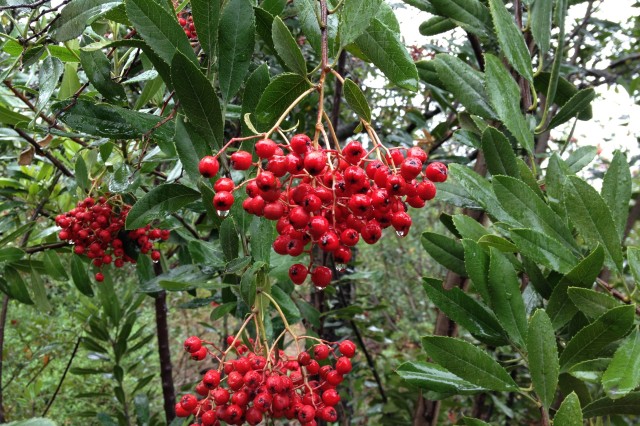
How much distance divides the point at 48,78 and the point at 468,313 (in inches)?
34.1

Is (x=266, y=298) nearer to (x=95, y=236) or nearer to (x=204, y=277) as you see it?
(x=204, y=277)

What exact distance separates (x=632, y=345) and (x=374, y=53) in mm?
565

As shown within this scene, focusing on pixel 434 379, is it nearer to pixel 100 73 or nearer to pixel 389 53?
pixel 389 53

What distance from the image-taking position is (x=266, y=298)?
3.07ft

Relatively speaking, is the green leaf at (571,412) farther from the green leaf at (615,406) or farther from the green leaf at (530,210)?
the green leaf at (530,210)

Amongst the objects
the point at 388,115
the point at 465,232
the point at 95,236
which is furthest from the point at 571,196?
the point at 388,115

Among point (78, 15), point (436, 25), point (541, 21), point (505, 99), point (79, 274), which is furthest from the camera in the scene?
point (79, 274)

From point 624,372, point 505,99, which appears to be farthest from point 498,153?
point 624,372

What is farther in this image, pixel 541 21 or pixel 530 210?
pixel 541 21

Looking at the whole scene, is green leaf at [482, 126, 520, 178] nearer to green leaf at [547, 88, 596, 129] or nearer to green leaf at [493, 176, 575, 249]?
green leaf at [493, 176, 575, 249]

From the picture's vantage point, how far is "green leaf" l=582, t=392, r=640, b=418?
771mm

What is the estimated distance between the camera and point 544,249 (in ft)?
2.59

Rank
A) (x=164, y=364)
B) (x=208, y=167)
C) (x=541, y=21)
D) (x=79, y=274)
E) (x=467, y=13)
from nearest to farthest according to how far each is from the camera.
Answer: (x=208, y=167)
(x=541, y=21)
(x=467, y=13)
(x=79, y=274)
(x=164, y=364)

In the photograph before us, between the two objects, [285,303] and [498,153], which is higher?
[498,153]
